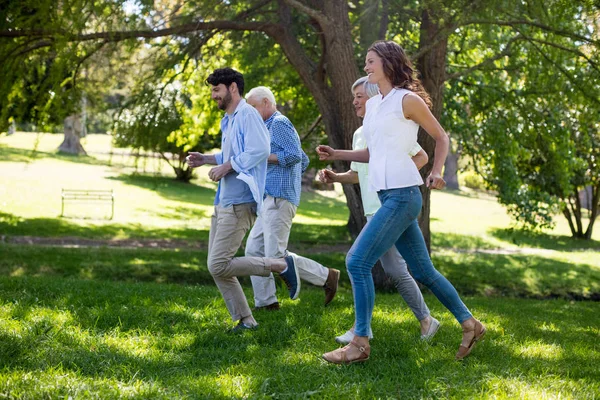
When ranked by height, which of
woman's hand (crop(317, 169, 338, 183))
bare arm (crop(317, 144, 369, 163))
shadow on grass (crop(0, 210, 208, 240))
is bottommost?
shadow on grass (crop(0, 210, 208, 240))

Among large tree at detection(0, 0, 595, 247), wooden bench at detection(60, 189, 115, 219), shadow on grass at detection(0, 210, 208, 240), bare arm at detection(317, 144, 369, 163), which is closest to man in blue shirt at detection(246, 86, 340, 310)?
bare arm at detection(317, 144, 369, 163)

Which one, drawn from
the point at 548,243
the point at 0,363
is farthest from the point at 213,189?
the point at 0,363

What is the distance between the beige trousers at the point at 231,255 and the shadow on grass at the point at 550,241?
60.5 ft

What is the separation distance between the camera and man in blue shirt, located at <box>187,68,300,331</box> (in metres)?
5.86

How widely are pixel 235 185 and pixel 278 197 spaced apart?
1.13 metres

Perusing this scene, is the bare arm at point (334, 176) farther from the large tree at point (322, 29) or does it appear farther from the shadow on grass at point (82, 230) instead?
the shadow on grass at point (82, 230)

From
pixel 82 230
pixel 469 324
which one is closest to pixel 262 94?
pixel 469 324

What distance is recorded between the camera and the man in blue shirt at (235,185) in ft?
19.2

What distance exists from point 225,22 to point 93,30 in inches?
81.0

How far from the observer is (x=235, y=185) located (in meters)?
5.97

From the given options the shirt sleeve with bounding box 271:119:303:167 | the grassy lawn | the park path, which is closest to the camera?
the grassy lawn

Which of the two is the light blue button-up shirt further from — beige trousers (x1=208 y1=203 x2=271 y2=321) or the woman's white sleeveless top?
the woman's white sleeveless top

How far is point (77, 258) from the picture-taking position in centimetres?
1322

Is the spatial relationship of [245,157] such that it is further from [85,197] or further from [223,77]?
[85,197]
